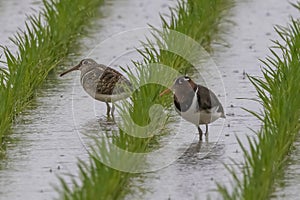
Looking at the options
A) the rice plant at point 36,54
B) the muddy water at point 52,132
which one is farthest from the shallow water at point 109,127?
the rice plant at point 36,54

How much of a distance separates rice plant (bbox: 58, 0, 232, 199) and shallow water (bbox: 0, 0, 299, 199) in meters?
0.17

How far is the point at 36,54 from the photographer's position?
9.63 m

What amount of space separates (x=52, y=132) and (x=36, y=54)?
1483 millimetres

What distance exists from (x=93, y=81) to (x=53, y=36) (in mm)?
2102

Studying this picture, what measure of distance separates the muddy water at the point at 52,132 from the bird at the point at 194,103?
79 cm

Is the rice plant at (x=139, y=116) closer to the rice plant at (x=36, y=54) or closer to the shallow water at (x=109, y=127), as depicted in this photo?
the shallow water at (x=109, y=127)

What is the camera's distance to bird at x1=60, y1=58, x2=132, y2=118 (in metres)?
8.66

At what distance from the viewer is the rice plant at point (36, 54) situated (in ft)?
26.9

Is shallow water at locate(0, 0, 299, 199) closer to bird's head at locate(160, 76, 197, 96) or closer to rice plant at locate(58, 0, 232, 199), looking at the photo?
rice plant at locate(58, 0, 232, 199)

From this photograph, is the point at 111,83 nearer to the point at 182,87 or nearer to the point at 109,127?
the point at 109,127

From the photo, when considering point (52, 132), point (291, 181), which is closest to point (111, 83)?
point (52, 132)

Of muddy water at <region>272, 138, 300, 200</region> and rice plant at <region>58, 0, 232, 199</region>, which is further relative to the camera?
muddy water at <region>272, 138, 300, 200</region>

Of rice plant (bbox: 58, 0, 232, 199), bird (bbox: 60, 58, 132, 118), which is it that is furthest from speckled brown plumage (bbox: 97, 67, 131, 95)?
rice plant (bbox: 58, 0, 232, 199)

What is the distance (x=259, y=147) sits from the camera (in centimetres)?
658
